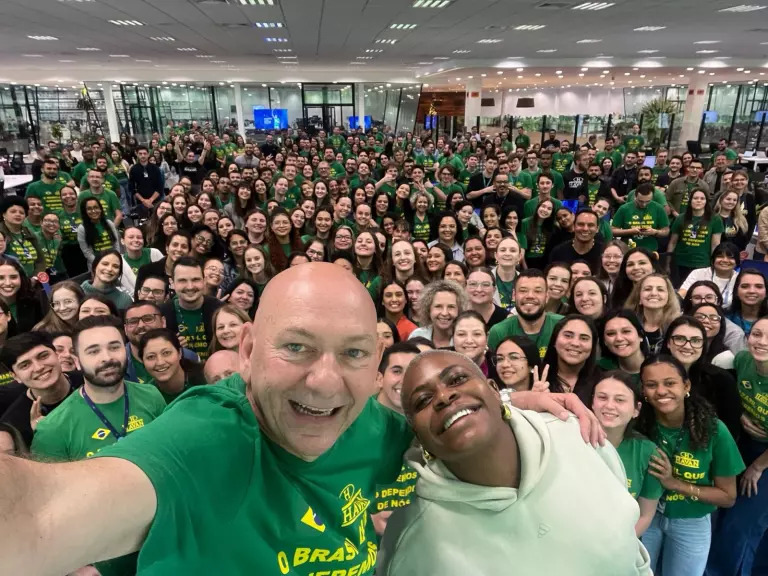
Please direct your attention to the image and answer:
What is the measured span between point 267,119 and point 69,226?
20.1m

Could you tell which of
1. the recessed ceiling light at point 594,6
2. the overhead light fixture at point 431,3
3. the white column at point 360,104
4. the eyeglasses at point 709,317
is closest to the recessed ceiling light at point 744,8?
the recessed ceiling light at point 594,6

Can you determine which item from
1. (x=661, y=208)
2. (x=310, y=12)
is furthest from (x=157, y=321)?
(x=310, y=12)

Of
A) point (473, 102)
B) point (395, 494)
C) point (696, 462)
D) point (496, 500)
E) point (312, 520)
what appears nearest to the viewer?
point (312, 520)

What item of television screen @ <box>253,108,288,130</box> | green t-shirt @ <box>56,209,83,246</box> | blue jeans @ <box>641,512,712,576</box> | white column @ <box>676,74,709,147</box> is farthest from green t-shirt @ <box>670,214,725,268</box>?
television screen @ <box>253,108,288,130</box>

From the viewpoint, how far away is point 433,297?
3646 mm

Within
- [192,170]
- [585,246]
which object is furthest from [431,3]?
[192,170]

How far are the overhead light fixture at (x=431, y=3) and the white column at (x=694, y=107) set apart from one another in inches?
739

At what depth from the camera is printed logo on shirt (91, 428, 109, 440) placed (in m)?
2.34

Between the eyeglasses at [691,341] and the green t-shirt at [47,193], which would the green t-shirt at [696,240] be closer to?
the eyeglasses at [691,341]

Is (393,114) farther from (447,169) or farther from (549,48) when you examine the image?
(447,169)

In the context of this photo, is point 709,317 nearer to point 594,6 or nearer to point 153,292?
point 153,292

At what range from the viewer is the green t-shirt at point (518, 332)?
3.53 m

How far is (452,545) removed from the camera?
4.06 feet

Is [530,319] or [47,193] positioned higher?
[47,193]
